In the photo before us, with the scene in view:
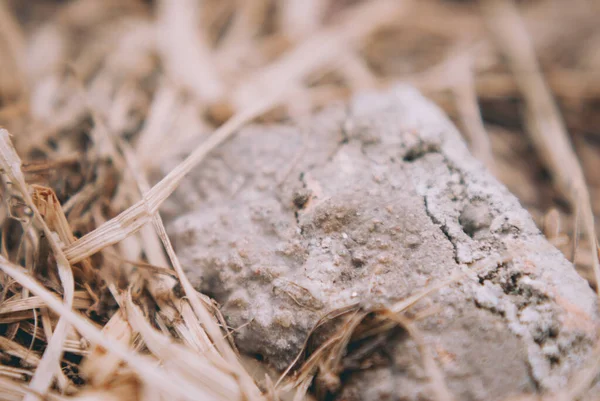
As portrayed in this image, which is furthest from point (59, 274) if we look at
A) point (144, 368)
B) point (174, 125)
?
point (174, 125)

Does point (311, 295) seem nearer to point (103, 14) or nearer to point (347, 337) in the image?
point (347, 337)

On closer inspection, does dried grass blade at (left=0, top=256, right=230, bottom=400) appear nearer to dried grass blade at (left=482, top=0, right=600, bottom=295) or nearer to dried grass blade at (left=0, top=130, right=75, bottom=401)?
dried grass blade at (left=0, top=130, right=75, bottom=401)

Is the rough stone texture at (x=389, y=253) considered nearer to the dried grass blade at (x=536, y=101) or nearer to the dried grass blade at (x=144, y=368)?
the dried grass blade at (x=144, y=368)

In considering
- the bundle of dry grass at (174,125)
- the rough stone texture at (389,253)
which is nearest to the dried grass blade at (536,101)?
the bundle of dry grass at (174,125)

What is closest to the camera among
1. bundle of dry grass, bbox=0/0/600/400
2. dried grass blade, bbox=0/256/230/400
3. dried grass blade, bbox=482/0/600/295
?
dried grass blade, bbox=0/256/230/400

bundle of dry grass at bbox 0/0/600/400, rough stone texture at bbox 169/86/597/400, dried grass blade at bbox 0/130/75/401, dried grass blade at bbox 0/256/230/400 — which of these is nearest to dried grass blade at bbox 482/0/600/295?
bundle of dry grass at bbox 0/0/600/400

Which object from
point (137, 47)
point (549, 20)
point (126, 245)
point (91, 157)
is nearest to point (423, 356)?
point (126, 245)
